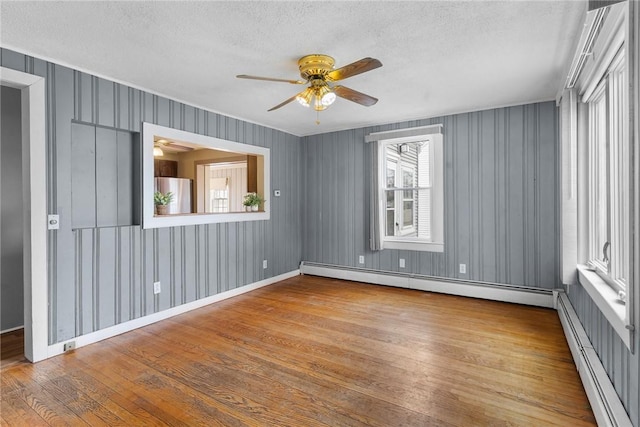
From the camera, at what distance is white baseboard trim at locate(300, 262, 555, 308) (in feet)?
13.1

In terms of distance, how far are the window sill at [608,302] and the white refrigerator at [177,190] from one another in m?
5.75

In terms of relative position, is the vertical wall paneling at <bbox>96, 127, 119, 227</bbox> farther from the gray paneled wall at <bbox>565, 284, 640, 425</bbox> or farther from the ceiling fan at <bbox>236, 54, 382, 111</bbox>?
the gray paneled wall at <bbox>565, 284, 640, 425</bbox>

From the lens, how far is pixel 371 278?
520cm

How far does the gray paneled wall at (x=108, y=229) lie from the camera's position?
2811 millimetres

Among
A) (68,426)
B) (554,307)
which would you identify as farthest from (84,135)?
(554,307)

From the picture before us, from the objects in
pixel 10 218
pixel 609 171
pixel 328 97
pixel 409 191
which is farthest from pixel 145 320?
pixel 609 171

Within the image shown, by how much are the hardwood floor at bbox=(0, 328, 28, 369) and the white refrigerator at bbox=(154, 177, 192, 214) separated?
292cm

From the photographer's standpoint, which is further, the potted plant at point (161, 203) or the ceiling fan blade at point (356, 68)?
the potted plant at point (161, 203)

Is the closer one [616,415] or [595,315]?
[616,415]

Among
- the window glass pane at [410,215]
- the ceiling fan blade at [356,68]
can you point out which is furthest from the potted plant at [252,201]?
the ceiling fan blade at [356,68]

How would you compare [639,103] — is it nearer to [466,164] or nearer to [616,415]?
[616,415]

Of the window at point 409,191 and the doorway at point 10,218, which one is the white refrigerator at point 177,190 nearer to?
the doorway at point 10,218

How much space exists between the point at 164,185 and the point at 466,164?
5012 mm

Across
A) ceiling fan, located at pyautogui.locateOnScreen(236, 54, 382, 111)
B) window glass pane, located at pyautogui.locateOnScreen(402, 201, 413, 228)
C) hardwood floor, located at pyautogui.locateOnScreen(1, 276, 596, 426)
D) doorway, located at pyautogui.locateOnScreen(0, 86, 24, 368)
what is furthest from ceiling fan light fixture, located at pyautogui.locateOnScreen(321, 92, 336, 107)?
doorway, located at pyautogui.locateOnScreen(0, 86, 24, 368)
